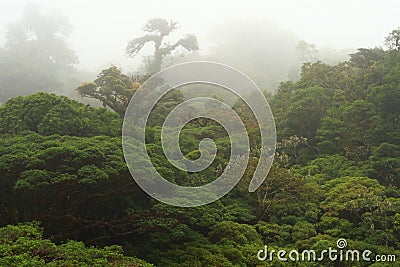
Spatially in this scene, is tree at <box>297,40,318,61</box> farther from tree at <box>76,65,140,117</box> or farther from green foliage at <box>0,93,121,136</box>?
green foliage at <box>0,93,121,136</box>

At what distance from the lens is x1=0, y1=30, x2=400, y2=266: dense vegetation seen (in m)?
7.89

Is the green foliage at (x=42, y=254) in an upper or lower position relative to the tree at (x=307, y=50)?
lower

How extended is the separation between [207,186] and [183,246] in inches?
93.1

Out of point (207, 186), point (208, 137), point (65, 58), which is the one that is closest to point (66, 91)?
point (65, 58)

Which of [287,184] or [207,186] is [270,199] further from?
[207,186]

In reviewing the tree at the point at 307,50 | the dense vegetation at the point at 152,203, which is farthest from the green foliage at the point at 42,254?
the tree at the point at 307,50

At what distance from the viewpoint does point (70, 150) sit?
324 inches

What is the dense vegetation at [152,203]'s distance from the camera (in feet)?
25.9
